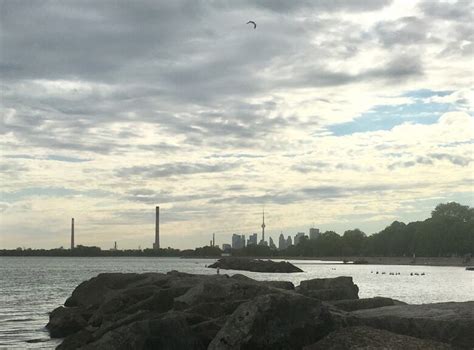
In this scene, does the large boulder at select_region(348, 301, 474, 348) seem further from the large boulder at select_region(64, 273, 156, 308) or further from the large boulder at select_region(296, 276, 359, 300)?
the large boulder at select_region(64, 273, 156, 308)

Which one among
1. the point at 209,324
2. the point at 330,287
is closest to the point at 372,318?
the point at 209,324

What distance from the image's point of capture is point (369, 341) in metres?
12.5

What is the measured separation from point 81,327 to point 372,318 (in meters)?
14.8

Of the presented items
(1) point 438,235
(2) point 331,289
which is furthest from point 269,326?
(1) point 438,235

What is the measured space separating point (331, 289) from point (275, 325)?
1152 cm

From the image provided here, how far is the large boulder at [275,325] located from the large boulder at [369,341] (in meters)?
0.28

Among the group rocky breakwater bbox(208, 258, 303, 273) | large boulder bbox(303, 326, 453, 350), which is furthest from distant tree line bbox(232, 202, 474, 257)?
large boulder bbox(303, 326, 453, 350)

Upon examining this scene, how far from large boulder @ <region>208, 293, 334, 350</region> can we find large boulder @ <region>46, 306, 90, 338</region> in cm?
1409

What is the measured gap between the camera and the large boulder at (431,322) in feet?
43.1

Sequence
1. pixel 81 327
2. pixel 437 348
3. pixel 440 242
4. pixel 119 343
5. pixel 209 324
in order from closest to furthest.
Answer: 1. pixel 437 348
2. pixel 119 343
3. pixel 209 324
4. pixel 81 327
5. pixel 440 242

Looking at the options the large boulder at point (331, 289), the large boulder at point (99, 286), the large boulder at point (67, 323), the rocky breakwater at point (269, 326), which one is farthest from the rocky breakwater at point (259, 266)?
the rocky breakwater at point (269, 326)

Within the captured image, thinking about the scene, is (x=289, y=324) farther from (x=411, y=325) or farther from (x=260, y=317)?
(x=411, y=325)

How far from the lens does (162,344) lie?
1466 centimetres

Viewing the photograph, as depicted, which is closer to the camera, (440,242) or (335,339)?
(335,339)
